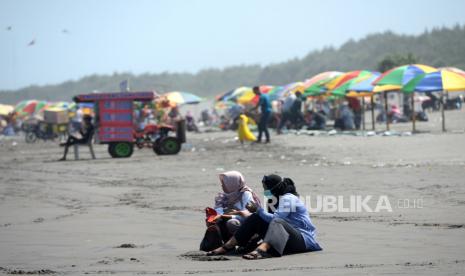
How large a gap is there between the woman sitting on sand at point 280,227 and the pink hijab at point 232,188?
0.56 metres

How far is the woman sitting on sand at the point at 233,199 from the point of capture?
10.0 metres

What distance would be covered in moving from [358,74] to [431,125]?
4.84 meters

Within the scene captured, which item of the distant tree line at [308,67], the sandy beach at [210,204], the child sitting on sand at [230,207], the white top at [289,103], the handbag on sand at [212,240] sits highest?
the distant tree line at [308,67]

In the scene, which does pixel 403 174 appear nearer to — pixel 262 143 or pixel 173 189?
pixel 173 189

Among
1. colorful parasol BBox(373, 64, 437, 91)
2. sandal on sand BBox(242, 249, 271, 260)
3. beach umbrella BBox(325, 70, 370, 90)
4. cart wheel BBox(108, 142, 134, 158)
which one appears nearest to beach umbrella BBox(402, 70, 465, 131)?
colorful parasol BBox(373, 64, 437, 91)

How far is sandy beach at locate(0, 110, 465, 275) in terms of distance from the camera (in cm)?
888

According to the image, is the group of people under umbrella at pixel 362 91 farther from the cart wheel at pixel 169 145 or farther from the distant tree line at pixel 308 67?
the distant tree line at pixel 308 67

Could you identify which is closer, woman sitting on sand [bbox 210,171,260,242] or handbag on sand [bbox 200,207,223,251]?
handbag on sand [bbox 200,207,223,251]

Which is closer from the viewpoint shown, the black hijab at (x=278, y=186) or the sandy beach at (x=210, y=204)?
the sandy beach at (x=210, y=204)

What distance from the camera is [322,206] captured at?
44.7 ft

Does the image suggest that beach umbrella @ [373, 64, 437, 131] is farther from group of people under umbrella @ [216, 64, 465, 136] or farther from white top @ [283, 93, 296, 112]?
white top @ [283, 93, 296, 112]

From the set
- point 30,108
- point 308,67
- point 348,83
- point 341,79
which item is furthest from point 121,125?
point 308,67

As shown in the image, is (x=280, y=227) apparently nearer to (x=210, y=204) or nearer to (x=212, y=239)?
(x=212, y=239)

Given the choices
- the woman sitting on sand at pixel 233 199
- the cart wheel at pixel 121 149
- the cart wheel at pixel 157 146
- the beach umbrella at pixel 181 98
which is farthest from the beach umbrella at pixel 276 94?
the woman sitting on sand at pixel 233 199
